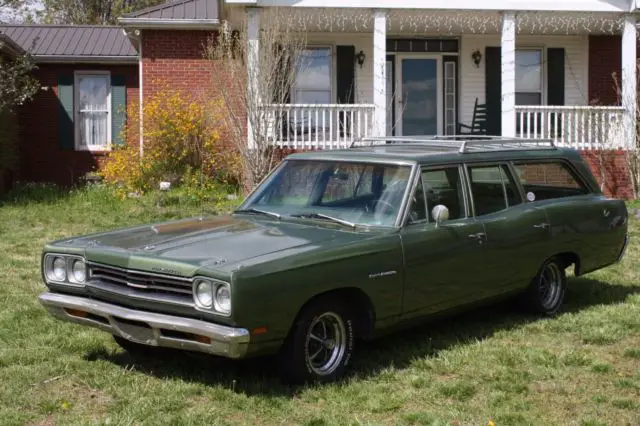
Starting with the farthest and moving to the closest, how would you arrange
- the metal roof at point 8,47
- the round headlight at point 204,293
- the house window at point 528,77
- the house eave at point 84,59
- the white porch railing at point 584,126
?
the house eave at point 84,59 → the house window at point 528,77 → the metal roof at point 8,47 → the white porch railing at point 584,126 → the round headlight at point 204,293

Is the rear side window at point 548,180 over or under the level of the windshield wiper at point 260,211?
over

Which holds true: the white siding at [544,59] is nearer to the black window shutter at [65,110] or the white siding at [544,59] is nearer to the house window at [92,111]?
the house window at [92,111]

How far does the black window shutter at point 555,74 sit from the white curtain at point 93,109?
Answer: 33.0 feet

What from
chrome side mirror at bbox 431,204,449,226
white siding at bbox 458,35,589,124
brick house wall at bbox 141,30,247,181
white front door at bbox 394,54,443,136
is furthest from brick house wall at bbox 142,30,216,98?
chrome side mirror at bbox 431,204,449,226

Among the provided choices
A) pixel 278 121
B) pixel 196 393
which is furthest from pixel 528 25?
pixel 196 393

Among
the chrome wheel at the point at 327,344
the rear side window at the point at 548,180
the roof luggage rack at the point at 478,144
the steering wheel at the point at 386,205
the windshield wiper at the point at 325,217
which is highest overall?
the roof luggage rack at the point at 478,144

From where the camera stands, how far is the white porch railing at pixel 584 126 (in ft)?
49.9

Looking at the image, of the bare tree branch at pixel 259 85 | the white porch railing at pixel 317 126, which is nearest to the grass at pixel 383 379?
the bare tree branch at pixel 259 85

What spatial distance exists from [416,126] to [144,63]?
5941 mm

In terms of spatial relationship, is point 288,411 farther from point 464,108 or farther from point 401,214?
point 464,108

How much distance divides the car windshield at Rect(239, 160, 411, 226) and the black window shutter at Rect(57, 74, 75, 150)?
13843mm

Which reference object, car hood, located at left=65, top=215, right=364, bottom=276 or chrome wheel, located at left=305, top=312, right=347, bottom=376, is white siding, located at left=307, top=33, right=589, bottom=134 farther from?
chrome wheel, located at left=305, top=312, right=347, bottom=376

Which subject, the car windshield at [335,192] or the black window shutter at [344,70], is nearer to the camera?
the car windshield at [335,192]

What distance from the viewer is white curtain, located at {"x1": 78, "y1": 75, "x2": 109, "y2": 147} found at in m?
19.1
